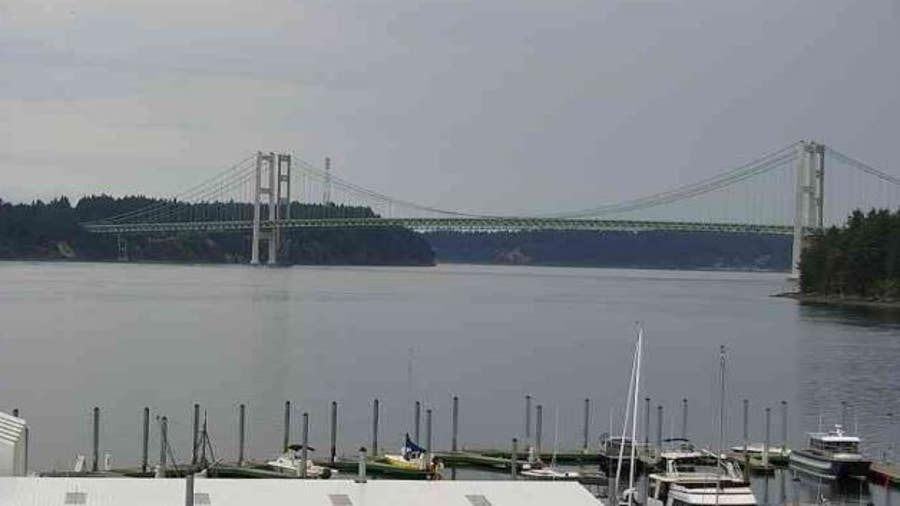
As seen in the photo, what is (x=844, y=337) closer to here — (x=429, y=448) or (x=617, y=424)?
(x=617, y=424)

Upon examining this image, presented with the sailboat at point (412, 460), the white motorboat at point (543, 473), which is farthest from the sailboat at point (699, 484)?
the sailboat at point (412, 460)

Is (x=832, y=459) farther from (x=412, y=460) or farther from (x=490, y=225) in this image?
(x=490, y=225)

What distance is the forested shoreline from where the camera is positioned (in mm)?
109312

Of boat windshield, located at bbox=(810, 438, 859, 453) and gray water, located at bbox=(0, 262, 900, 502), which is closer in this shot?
boat windshield, located at bbox=(810, 438, 859, 453)

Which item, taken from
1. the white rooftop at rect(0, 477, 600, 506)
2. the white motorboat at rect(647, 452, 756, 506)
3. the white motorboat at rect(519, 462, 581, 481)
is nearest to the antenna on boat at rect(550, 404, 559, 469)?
the white motorboat at rect(519, 462, 581, 481)

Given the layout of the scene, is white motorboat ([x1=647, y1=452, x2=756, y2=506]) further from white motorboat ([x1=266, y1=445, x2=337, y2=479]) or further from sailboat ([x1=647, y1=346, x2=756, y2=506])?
white motorboat ([x1=266, y1=445, x2=337, y2=479])

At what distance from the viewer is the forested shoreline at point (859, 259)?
4304 inches

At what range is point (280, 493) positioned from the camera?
69.3 feet

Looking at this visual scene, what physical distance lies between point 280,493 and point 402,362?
129 feet

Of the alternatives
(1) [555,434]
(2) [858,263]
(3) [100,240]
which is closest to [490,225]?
(2) [858,263]

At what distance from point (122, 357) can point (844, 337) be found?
3415cm

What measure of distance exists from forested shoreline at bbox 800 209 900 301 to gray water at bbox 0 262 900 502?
4.34m

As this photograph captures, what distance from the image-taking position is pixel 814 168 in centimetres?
14375

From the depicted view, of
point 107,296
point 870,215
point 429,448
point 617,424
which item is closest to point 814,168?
point 870,215
